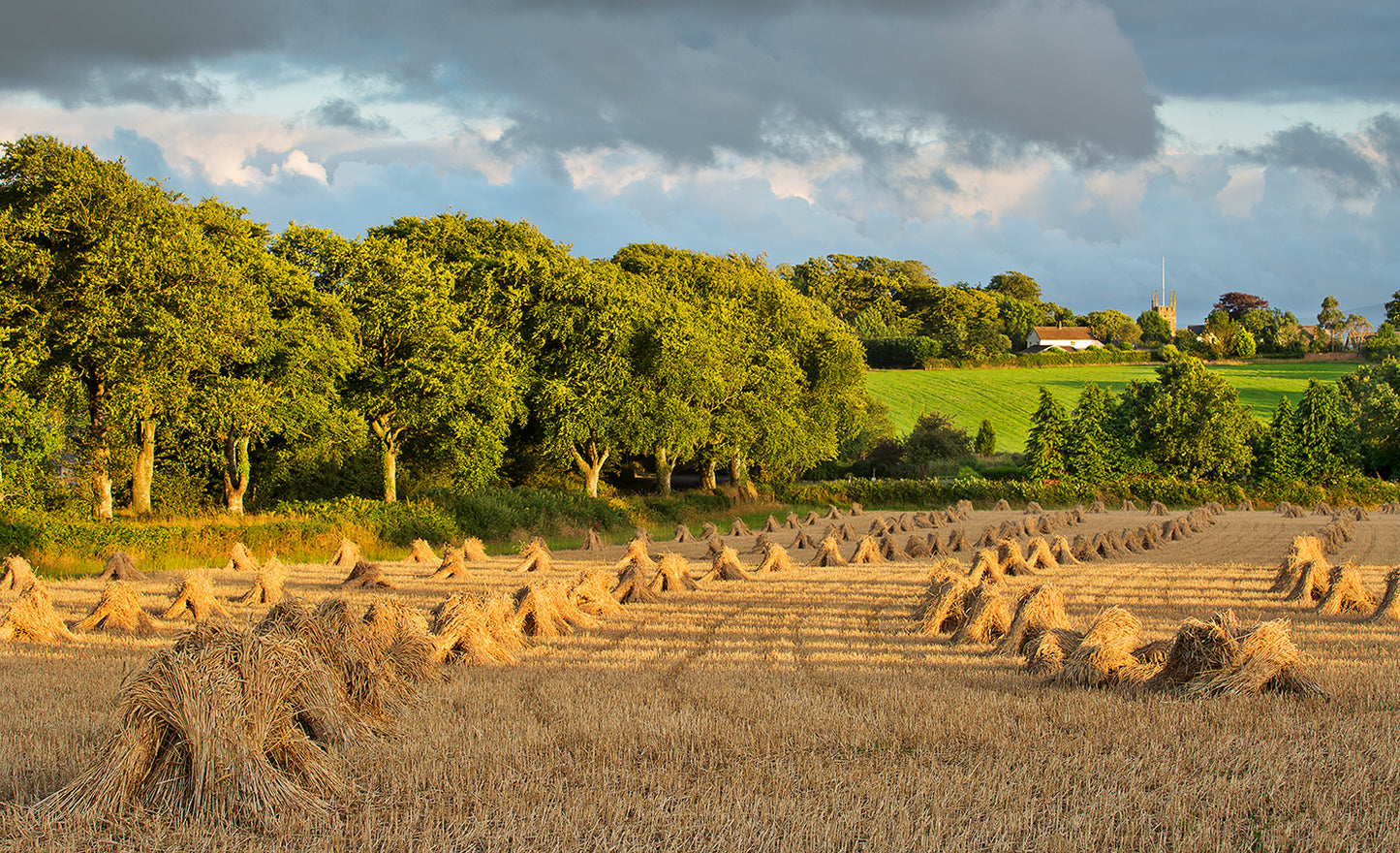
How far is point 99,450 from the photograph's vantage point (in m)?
Result: 27.9

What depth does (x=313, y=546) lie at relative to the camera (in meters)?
25.7

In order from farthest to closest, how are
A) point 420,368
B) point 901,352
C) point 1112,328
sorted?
1. point 1112,328
2. point 901,352
3. point 420,368

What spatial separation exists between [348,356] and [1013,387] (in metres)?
74.1

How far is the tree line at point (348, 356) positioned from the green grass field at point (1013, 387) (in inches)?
1279

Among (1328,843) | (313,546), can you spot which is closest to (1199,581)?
(1328,843)

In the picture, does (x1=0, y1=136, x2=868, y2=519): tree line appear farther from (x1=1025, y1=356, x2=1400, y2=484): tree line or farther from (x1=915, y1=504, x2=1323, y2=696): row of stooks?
(x1=915, y1=504, x2=1323, y2=696): row of stooks

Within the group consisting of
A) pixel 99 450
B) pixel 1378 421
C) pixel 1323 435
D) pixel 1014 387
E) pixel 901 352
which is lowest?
pixel 99 450

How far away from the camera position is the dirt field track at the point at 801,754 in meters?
6.14

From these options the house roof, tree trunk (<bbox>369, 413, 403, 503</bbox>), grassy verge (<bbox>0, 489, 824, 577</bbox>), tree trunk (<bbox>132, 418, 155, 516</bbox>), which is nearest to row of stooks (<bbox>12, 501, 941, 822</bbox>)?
grassy verge (<bbox>0, 489, 824, 577</bbox>)

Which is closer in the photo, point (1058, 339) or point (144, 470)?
point (144, 470)

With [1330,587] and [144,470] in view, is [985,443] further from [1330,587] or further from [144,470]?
[1330,587]

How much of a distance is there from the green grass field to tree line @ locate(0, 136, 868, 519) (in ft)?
107

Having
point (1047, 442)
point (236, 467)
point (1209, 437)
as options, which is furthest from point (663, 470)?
point (1209, 437)

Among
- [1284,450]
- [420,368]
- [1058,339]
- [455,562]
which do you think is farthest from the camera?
[1058,339]
